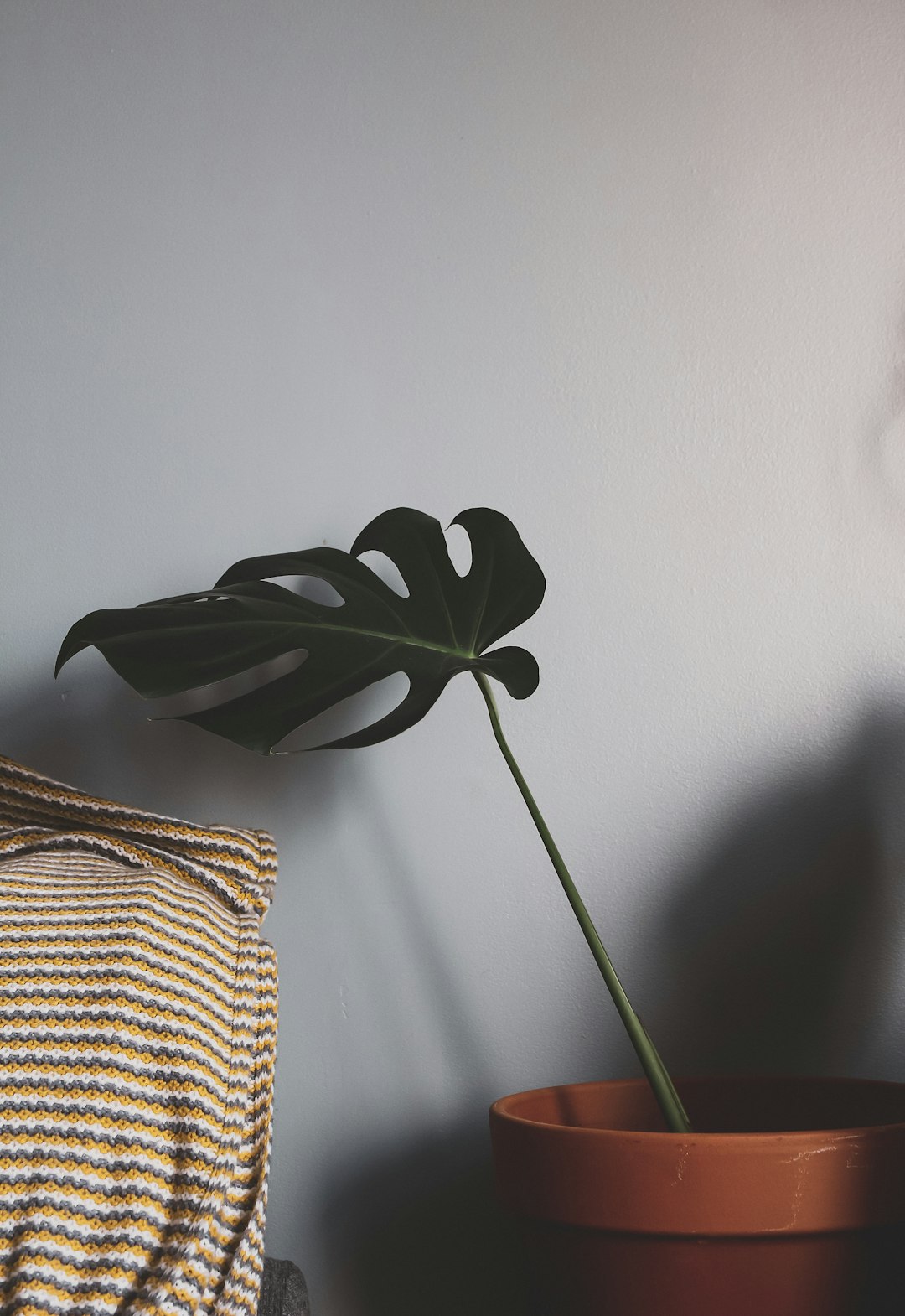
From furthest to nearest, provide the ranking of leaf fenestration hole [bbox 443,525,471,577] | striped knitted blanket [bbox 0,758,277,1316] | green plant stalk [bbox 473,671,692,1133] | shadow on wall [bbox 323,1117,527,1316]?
leaf fenestration hole [bbox 443,525,471,577] < shadow on wall [bbox 323,1117,527,1316] < green plant stalk [bbox 473,671,692,1133] < striped knitted blanket [bbox 0,758,277,1316]

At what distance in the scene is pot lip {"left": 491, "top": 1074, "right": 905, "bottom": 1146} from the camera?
560mm

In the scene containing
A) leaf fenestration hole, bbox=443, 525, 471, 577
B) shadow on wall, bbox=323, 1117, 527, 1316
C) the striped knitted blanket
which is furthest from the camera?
leaf fenestration hole, bbox=443, 525, 471, 577

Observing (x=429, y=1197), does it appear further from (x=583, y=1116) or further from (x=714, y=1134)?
(x=714, y=1134)

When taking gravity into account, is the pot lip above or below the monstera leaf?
below

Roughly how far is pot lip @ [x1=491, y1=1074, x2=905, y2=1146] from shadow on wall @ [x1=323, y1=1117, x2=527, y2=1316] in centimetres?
13

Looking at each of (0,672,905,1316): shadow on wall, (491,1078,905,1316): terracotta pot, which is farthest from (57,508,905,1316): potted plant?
(0,672,905,1316): shadow on wall

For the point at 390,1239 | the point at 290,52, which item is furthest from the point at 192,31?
the point at 390,1239

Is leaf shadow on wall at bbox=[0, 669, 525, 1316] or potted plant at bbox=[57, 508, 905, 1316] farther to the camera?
leaf shadow on wall at bbox=[0, 669, 525, 1316]

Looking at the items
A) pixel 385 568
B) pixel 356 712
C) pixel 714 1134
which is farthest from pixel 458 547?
pixel 714 1134

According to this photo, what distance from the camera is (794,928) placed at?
0.87 metres

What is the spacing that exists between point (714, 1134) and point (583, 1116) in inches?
8.3

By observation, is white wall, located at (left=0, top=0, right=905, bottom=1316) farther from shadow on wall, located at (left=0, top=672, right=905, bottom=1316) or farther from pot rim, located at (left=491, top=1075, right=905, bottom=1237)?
pot rim, located at (left=491, top=1075, right=905, bottom=1237)

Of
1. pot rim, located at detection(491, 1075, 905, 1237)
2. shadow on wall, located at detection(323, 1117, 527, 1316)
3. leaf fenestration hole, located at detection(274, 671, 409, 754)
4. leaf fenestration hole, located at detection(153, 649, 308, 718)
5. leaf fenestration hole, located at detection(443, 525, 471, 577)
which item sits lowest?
shadow on wall, located at detection(323, 1117, 527, 1316)

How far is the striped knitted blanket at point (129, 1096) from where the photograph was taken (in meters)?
0.46
